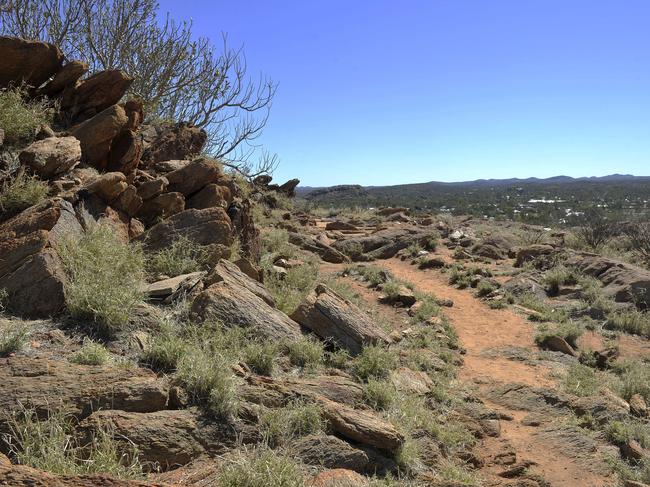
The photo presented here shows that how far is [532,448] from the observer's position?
570 cm

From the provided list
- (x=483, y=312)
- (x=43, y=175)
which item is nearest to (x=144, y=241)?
(x=43, y=175)

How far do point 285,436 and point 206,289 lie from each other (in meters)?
2.34

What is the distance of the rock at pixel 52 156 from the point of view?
6598 millimetres

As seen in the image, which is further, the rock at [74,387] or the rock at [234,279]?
the rock at [234,279]

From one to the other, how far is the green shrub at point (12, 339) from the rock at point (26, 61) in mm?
4867

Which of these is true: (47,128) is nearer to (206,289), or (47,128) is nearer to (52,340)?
(206,289)

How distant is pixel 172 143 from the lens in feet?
32.6

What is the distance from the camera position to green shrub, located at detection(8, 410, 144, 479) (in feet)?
9.94

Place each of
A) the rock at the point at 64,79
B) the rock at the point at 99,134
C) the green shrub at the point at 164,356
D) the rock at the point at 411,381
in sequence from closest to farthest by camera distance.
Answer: the green shrub at the point at 164,356
the rock at the point at 411,381
the rock at the point at 99,134
the rock at the point at 64,79

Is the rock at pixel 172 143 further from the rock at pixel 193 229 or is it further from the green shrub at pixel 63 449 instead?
the green shrub at pixel 63 449

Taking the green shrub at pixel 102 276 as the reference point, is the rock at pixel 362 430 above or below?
below

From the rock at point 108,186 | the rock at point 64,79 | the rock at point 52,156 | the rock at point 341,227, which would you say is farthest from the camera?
the rock at point 341,227

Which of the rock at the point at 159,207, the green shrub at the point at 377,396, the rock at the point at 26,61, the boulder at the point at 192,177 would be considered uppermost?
the rock at the point at 26,61

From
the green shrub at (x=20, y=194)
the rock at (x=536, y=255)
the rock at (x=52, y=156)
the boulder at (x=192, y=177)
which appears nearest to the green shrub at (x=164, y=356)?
the green shrub at (x=20, y=194)
